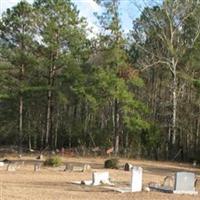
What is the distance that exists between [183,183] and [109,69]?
985 inches

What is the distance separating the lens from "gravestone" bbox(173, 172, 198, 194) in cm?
2092

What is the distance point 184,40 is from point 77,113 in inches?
589

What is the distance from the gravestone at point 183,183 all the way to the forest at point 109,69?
2236 centimetres

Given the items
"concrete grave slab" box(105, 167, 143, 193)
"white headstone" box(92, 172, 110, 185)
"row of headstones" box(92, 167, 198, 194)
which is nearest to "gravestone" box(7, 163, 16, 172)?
"white headstone" box(92, 172, 110, 185)

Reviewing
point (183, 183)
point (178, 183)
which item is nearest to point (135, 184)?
point (178, 183)

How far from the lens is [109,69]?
149 ft

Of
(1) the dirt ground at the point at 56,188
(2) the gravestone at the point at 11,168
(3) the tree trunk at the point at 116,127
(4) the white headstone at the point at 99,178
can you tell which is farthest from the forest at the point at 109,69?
(4) the white headstone at the point at 99,178

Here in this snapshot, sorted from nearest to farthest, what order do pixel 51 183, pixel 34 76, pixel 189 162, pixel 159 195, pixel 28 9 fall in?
pixel 159 195 < pixel 51 183 < pixel 189 162 < pixel 28 9 < pixel 34 76

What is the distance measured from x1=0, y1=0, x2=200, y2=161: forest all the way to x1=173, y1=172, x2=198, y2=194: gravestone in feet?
73.4

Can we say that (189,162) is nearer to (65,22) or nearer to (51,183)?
(65,22)

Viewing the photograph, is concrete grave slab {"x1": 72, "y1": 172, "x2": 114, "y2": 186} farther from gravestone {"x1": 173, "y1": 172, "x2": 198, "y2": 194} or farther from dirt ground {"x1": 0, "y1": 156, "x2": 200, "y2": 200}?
gravestone {"x1": 173, "y1": 172, "x2": 198, "y2": 194}

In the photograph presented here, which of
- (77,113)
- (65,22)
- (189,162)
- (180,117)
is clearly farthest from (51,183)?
(77,113)

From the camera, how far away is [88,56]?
47625 millimetres

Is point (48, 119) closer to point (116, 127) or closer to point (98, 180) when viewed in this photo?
point (116, 127)
